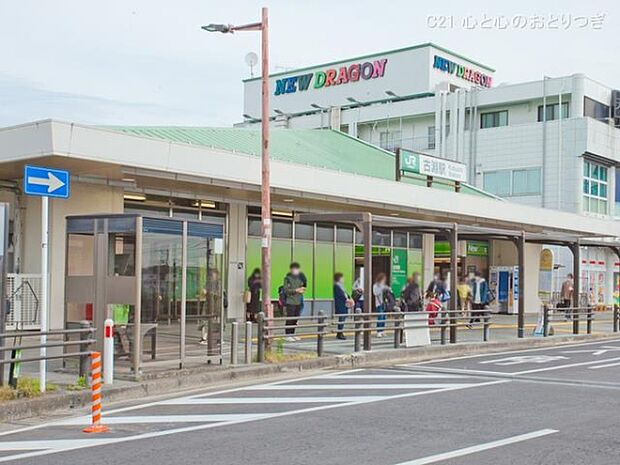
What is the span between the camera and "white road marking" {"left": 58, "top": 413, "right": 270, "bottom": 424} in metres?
9.74

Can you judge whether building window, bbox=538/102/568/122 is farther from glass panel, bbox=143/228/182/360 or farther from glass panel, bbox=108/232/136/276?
glass panel, bbox=108/232/136/276

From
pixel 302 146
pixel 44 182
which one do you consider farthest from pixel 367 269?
pixel 302 146

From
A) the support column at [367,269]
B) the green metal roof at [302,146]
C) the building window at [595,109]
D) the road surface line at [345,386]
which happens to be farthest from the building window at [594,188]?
the road surface line at [345,386]

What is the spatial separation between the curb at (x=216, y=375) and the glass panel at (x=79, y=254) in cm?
233

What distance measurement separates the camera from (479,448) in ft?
26.7

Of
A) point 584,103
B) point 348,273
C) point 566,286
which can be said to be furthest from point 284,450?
point 584,103

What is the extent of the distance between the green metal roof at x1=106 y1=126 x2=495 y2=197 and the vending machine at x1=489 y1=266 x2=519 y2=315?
3948mm

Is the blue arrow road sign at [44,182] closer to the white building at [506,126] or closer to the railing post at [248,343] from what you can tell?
the railing post at [248,343]

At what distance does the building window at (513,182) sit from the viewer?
47188mm

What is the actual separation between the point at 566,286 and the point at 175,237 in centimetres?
2628

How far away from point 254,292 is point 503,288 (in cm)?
1616

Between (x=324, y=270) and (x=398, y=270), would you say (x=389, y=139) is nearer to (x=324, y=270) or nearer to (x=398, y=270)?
(x=398, y=270)

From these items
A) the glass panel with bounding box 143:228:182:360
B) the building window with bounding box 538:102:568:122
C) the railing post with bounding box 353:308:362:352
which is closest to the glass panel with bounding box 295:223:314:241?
the railing post with bounding box 353:308:362:352

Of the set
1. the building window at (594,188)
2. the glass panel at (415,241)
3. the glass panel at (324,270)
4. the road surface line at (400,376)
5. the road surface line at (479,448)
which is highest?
the building window at (594,188)
